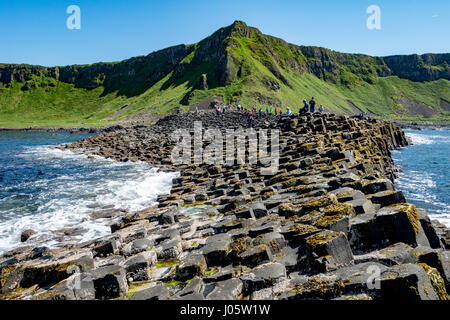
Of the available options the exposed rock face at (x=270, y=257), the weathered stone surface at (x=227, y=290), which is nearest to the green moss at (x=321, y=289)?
the exposed rock face at (x=270, y=257)

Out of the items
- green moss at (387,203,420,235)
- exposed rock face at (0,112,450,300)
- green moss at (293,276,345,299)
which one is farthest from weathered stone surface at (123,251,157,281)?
green moss at (387,203,420,235)

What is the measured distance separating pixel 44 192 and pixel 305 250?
19.7m

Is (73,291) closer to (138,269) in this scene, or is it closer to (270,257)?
(138,269)

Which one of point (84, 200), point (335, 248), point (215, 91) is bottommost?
point (84, 200)

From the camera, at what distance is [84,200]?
55.6 feet

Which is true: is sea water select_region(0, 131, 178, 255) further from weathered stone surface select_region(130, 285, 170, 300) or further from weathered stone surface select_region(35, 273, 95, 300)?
weathered stone surface select_region(130, 285, 170, 300)

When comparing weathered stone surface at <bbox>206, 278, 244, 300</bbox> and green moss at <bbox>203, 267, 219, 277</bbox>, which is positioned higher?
weathered stone surface at <bbox>206, 278, 244, 300</bbox>

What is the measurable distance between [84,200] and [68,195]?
215 cm

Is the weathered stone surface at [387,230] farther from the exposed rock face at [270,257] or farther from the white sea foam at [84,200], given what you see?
the white sea foam at [84,200]

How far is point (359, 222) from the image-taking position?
6.25m

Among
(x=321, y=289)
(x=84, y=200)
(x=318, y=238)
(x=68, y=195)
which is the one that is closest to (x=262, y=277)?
(x=321, y=289)

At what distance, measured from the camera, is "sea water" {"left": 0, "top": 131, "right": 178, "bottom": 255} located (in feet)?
41.2
